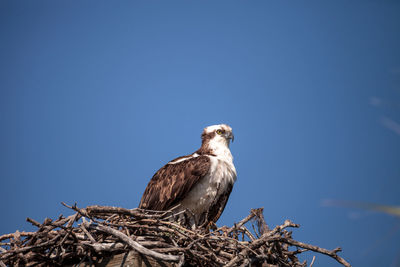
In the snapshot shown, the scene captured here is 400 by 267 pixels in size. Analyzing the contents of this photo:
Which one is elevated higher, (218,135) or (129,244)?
(218,135)

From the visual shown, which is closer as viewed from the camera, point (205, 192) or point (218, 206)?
point (205, 192)

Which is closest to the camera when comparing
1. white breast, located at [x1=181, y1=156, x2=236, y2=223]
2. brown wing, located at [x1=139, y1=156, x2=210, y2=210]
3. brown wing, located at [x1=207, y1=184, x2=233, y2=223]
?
brown wing, located at [x1=139, y1=156, x2=210, y2=210]

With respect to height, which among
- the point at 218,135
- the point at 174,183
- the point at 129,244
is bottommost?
the point at 129,244

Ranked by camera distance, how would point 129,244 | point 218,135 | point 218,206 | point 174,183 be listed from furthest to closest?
point 218,135, point 218,206, point 174,183, point 129,244

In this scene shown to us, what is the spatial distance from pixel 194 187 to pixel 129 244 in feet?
8.96

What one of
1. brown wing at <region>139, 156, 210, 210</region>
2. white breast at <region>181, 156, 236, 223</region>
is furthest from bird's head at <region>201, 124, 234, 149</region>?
white breast at <region>181, 156, 236, 223</region>

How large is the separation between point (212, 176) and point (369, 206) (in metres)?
5.18

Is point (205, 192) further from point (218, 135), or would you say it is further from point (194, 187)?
point (218, 135)

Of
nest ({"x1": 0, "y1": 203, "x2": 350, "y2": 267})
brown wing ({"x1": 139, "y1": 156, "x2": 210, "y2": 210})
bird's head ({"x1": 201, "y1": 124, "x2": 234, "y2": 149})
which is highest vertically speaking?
bird's head ({"x1": 201, "y1": 124, "x2": 234, "y2": 149})

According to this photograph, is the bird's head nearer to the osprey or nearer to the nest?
the osprey

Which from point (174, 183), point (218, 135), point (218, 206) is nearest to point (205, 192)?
point (218, 206)

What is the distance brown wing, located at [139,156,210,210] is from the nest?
159 cm

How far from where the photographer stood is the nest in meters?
4.08

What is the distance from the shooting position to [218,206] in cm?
680
